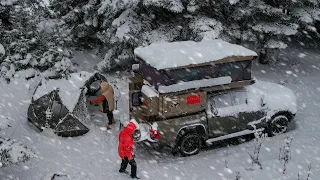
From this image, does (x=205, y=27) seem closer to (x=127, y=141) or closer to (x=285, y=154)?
(x=285, y=154)

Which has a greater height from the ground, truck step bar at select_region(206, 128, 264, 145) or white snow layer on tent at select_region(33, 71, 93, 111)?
white snow layer on tent at select_region(33, 71, 93, 111)

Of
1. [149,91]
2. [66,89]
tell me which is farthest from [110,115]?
[149,91]

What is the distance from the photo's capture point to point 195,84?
10.9 m

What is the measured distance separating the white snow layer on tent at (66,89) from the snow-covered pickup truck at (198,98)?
172 cm

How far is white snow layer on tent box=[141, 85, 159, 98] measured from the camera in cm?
1066

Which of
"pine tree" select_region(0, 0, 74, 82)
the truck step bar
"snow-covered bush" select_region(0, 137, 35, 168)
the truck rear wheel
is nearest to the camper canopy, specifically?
the truck rear wheel

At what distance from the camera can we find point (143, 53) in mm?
11398

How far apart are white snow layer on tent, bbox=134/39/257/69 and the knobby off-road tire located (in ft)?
6.80

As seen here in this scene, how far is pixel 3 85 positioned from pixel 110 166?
22.5 feet

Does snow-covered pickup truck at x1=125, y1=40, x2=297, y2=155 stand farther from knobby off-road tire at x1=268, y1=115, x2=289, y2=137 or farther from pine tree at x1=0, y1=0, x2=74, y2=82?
pine tree at x1=0, y1=0, x2=74, y2=82

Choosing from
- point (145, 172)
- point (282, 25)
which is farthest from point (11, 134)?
point (282, 25)

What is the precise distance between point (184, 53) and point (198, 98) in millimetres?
1259

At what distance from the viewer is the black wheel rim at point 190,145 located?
1112 cm

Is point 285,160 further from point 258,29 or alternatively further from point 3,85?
point 3,85
